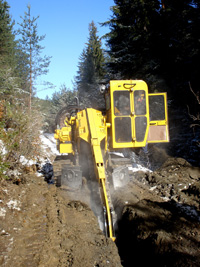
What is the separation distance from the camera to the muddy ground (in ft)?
11.0

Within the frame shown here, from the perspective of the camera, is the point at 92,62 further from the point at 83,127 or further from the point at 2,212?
the point at 2,212

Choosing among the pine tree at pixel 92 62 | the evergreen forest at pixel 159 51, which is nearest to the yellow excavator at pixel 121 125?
the evergreen forest at pixel 159 51

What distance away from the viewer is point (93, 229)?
14.3ft

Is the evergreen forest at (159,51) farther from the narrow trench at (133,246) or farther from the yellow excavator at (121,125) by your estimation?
the narrow trench at (133,246)

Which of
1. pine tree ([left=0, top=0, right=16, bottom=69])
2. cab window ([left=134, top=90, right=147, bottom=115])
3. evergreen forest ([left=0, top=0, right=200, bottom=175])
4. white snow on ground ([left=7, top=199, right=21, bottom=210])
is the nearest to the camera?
white snow on ground ([left=7, top=199, right=21, bottom=210])

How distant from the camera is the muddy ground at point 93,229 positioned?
132 inches

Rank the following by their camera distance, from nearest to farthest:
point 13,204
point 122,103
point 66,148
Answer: point 13,204 < point 122,103 < point 66,148

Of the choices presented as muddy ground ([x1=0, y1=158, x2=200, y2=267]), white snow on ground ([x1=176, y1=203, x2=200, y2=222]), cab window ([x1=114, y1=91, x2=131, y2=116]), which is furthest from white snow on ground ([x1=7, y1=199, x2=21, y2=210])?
white snow on ground ([x1=176, y1=203, x2=200, y2=222])

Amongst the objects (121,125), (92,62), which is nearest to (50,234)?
(121,125)

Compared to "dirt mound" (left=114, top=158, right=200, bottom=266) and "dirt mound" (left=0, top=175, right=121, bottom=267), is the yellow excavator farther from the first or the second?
"dirt mound" (left=114, top=158, right=200, bottom=266)

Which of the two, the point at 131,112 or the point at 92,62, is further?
the point at 92,62

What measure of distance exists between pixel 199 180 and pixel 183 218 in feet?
11.7

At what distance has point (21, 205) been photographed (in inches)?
211

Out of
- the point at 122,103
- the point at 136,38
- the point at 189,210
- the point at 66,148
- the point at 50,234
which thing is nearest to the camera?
the point at 50,234
